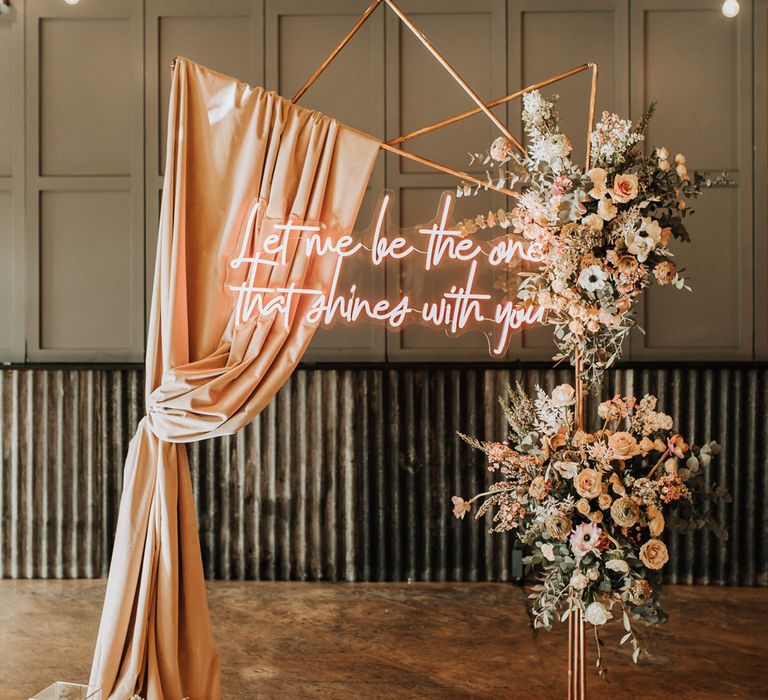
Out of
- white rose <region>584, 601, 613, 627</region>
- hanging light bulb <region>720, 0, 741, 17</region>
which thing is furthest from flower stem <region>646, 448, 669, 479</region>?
hanging light bulb <region>720, 0, 741, 17</region>

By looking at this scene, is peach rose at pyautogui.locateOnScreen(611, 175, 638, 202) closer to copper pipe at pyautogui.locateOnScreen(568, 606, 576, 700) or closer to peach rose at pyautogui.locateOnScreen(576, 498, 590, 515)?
peach rose at pyautogui.locateOnScreen(576, 498, 590, 515)

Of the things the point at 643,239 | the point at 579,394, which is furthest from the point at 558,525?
the point at 643,239

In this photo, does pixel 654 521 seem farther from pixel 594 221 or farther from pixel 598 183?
pixel 598 183

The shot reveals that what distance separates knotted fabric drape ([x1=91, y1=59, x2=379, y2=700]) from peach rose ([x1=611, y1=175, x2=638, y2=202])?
1043mm

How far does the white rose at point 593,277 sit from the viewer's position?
2.44m

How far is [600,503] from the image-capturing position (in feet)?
7.79

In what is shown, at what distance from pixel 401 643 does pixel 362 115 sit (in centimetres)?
337

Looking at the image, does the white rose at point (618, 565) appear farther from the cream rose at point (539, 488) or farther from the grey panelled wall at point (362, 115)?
the grey panelled wall at point (362, 115)

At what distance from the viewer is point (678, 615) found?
4148 mm

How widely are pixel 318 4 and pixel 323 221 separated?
251 cm

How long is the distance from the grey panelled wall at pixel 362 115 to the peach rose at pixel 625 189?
7.28ft

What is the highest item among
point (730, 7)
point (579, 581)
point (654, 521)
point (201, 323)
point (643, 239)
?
point (730, 7)

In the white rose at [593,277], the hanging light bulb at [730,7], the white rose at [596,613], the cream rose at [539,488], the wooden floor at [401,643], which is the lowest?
the wooden floor at [401,643]

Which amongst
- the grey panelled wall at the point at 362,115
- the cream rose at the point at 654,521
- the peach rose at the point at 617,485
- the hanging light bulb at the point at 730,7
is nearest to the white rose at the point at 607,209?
the peach rose at the point at 617,485
